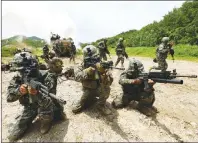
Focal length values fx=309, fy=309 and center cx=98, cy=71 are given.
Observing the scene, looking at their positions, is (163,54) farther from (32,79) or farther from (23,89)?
(23,89)

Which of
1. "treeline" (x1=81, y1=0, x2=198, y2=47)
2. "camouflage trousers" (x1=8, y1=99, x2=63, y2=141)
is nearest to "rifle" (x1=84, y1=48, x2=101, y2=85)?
"camouflage trousers" (x1=8, y1=99, x2=63, y2=141)

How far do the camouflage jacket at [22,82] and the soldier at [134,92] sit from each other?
7.69 feet

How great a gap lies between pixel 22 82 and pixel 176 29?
97.2ft

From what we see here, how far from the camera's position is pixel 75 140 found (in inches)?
305

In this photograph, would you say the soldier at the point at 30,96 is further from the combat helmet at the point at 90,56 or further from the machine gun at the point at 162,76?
the machine gun at the point at 162,76

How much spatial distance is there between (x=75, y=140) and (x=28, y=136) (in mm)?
1283

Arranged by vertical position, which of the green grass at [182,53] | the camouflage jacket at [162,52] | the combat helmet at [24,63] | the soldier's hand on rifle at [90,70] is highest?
the combat helmet at [24,63]

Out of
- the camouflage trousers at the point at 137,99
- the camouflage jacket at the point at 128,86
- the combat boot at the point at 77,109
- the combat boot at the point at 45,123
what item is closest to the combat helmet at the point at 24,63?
the combat boot at the point at 45,123

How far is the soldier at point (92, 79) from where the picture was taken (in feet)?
28.1

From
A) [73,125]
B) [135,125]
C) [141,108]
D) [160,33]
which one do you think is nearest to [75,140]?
[73,125]

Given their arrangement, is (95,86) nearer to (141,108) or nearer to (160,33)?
(141,108)

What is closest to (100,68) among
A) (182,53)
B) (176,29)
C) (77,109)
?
(77,109)

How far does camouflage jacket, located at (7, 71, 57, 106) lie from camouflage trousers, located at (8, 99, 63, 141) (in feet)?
0.70

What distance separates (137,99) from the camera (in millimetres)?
9805
